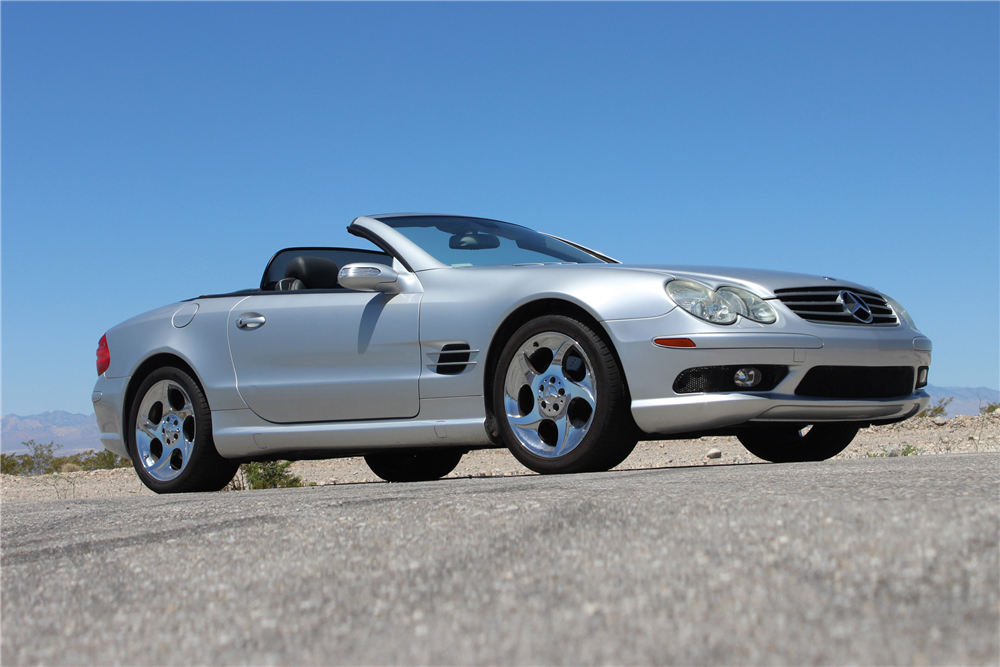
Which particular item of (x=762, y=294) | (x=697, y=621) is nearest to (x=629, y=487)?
(x=697, y=621)

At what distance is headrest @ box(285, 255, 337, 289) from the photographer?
244 inches

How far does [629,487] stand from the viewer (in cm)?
317

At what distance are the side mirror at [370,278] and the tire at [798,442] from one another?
2.34m

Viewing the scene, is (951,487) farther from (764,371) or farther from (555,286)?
(555,286)

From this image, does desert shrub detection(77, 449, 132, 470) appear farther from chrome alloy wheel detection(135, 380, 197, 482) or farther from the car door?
the car door

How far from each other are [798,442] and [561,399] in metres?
2.12

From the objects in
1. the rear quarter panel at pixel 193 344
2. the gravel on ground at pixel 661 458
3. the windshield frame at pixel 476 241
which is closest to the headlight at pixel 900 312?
the windshield frame at pixel 476 241

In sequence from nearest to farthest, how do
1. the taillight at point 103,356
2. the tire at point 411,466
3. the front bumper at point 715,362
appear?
the front bumper at point 715,362, the taillight at point 103,356, the tire at point 411,466

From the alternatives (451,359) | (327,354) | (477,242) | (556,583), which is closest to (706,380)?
(451,359)

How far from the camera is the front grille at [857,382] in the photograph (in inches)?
182

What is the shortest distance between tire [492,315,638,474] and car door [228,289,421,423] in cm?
59

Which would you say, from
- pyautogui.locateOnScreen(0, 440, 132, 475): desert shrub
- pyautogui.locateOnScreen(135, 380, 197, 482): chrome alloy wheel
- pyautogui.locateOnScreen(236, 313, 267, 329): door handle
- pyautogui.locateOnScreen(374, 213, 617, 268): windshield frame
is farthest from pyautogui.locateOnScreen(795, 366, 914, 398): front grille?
pyautogui.locateOnScreen(0, 440, 132, 475): desert shrub

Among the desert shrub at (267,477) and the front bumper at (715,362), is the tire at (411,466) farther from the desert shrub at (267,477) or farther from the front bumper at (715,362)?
the desert shrub at (267,477)

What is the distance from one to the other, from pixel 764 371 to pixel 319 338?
2.46 metres
